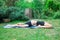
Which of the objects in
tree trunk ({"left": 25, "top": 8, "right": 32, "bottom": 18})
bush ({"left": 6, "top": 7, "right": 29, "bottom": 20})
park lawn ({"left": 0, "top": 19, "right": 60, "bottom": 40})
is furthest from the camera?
tree trunk ({"left": 25, "top": 8, "right": 32, "bottom": 18})

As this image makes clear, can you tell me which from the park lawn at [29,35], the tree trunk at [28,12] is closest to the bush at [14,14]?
the tree trunk at [28,12]

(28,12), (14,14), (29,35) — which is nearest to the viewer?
(29,35)

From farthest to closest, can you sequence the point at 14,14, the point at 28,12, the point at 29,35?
1. the point at 28,12
2. the point at 14,14
3. the point at 29,35

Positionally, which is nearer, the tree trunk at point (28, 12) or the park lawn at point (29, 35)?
the park lawn at point (29, 35)

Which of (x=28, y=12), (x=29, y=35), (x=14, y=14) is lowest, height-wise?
(x=28, y=12)

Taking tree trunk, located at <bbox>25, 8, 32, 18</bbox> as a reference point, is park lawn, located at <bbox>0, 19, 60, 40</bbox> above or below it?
above

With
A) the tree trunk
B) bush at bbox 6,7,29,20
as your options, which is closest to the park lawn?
bush at bbox 6,7,29,20

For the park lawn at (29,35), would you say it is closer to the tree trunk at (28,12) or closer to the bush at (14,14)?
the bush at (14,14)

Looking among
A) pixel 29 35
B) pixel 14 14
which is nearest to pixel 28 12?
pixel 14 14

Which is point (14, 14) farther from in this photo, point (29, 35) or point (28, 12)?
point (29, 35)

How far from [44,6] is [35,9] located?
3.28ft

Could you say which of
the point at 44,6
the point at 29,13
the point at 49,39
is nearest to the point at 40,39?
the point at 49,39

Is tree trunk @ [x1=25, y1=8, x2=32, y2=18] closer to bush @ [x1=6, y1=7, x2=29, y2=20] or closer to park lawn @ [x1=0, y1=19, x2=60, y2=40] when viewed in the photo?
bush @ [x1=6, y1=7, x2=29, y2=20]

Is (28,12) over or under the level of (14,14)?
under
